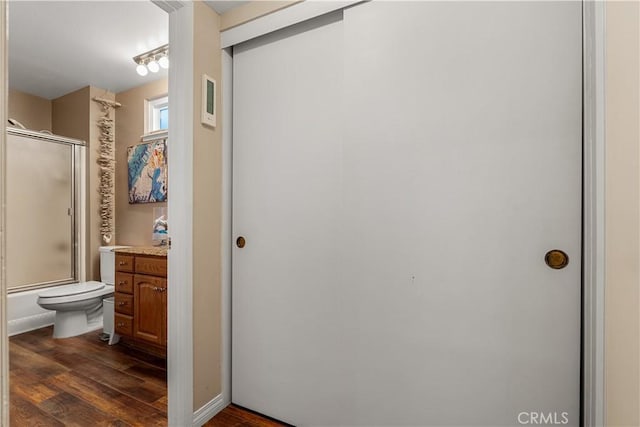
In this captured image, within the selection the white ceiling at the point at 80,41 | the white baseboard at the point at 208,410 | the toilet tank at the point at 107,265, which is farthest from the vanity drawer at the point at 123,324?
the white ceiling at the point at 80,41

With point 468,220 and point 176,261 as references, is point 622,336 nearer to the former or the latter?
point 468,220

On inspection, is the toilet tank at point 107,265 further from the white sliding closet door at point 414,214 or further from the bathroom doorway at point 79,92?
the white sliding closet door at point 414,214

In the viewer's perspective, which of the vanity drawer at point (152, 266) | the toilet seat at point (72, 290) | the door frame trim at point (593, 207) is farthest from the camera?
the toilet seat at point (72, 290)

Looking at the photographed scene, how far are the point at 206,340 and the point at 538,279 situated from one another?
1537 millimetres

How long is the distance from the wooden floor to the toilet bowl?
0.13 m

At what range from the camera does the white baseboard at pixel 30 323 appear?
286 cm

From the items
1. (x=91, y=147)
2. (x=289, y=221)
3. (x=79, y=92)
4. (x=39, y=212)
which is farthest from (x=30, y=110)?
(x=289, y=221)

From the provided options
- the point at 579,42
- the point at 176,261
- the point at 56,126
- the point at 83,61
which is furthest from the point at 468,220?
the point at 56,126

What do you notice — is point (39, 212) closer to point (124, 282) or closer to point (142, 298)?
point (124, 282)

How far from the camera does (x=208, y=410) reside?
1627 millimetres

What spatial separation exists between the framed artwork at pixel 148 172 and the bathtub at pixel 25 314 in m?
1.28

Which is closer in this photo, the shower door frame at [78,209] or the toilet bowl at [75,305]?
the toilet bowl at [75,305]

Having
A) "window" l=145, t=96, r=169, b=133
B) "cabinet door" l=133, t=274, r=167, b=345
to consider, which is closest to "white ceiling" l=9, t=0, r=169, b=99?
"window" l=145, t=96, r=169, b=133

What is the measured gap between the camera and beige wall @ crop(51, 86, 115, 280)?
330 centimetres
